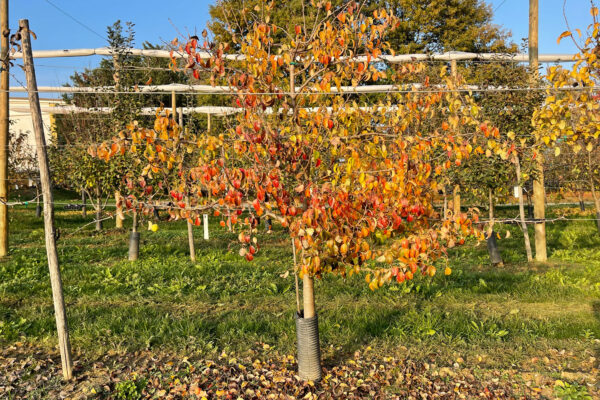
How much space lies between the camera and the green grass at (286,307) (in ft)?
16.8

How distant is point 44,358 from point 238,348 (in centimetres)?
197

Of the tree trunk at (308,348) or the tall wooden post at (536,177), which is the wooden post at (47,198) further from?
the tall wooden post at (536,177)

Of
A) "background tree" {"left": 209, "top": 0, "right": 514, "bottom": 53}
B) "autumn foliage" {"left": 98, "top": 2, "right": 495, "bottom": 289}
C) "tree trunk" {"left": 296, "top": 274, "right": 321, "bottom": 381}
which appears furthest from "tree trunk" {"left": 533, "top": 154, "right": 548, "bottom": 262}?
"background tree" {"left": 209, "top": 0, "right": 514, "bottom": 53}

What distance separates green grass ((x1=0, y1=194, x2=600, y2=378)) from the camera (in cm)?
511

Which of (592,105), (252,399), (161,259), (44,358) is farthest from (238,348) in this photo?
(161,259)

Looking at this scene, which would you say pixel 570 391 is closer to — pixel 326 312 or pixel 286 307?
pixel 326 312

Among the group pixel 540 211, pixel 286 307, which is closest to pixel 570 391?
pixel 286 307

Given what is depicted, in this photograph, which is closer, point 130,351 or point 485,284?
point 130,351

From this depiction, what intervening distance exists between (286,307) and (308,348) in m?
2.21

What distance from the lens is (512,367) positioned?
457 cm

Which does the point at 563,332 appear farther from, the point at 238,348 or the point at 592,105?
the point at 238,348

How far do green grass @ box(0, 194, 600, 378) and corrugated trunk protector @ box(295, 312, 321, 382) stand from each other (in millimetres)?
534

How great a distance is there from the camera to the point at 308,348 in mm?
4293

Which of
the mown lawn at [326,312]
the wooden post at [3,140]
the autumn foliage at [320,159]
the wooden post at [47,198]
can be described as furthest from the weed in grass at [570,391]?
the wooden post at [3,140]
